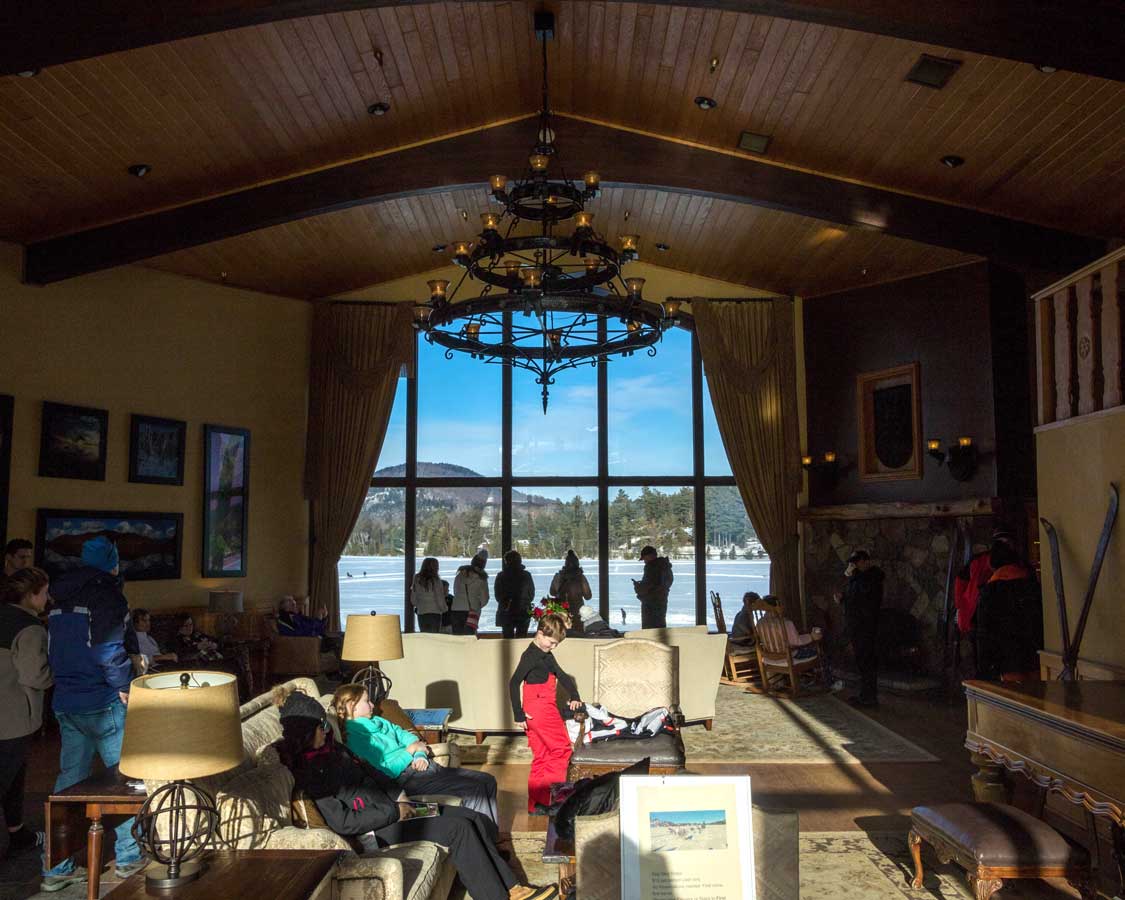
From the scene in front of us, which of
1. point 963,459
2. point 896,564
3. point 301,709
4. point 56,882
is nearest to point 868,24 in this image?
point 301,709

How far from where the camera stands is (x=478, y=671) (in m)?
7.87

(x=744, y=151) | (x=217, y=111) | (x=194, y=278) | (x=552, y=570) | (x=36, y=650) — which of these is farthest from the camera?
(x=552, y=570)

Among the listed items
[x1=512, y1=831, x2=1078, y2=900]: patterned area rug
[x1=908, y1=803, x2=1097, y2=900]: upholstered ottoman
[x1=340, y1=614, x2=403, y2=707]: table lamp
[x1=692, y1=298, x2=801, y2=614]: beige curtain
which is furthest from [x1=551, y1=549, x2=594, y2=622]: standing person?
[x1=908, y1=803, x2=1097, y2=900]: upholstered ottoman

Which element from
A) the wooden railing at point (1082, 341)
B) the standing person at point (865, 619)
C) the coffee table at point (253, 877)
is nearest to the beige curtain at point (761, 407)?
the standing person at point (865, 619)

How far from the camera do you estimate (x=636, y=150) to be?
361 inches

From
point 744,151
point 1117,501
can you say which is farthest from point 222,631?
point 1117,501

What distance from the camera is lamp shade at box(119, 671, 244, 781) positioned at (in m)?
2.89

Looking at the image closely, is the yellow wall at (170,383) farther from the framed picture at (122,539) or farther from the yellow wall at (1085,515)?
the yellow wall at (1085,515)

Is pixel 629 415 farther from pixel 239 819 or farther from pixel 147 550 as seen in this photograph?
pixel 239 819

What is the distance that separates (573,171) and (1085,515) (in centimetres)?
585

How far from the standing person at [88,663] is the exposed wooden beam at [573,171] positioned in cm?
474

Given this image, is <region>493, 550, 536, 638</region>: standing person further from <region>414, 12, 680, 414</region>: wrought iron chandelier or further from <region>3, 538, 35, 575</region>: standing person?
<region>3, 538, 35, 575</region>: standing person

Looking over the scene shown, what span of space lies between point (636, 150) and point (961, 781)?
20.7 feet

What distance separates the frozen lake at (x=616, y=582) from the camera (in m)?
13.0
